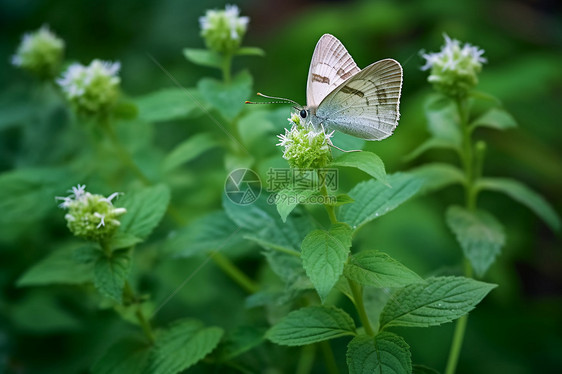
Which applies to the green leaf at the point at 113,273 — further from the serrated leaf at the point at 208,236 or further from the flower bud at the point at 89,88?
the flower bud at the point at 89,88

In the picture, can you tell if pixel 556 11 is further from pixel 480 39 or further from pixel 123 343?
pixel 123 343

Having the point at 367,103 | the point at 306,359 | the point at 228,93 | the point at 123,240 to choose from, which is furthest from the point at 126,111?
the point at 306,359

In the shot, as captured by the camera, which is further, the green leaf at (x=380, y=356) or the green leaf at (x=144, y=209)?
the green leaf at (x=144, y=209)

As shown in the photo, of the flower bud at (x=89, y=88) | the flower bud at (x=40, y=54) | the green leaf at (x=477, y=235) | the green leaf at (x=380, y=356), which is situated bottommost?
the green leaf at (x=380, y=356)

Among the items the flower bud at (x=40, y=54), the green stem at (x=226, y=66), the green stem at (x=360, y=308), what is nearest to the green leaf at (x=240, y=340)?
the green stem at (x=360, y=308)

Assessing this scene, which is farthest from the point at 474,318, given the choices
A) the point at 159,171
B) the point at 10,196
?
the point at 10,196

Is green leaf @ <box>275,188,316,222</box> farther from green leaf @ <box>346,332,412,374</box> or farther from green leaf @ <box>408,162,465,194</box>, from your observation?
green leaf @ <box>408,162,465,194</box>

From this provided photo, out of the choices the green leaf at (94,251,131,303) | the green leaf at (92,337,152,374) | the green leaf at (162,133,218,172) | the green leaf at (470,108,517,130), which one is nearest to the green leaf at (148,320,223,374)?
the green leaf at (92,337,152,374)
